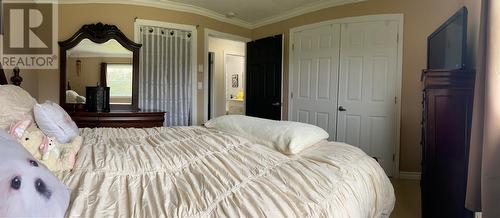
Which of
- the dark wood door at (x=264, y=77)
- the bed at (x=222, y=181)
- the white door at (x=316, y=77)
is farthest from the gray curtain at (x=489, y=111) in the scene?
the dark wood door at (x=264, y=77)

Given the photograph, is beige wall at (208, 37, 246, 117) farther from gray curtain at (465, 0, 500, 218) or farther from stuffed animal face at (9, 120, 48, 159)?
gray curtain at (465, 0, 500, 218)

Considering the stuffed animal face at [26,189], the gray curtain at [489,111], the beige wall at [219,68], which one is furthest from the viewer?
the beige wall at [219,68]

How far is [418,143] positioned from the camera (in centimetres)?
338

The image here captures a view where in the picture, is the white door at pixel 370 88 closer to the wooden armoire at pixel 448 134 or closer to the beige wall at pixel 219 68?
the wooden armoire at pixel 448 134

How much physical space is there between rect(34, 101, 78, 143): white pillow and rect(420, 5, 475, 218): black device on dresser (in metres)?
2.14

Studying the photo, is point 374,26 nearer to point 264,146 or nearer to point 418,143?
point 418,143

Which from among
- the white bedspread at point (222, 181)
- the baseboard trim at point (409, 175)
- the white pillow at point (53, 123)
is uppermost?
the white pillow at point (53, 123)

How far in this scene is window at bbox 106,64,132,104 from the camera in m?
3.73

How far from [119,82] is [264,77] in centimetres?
216

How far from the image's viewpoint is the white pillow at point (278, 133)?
1.53 meters

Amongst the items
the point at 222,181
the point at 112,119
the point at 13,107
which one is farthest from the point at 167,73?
the point at 222,181

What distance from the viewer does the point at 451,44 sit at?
1915 millimetres

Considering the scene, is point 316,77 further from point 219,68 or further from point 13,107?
point 13,107

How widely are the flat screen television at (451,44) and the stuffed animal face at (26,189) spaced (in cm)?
210
